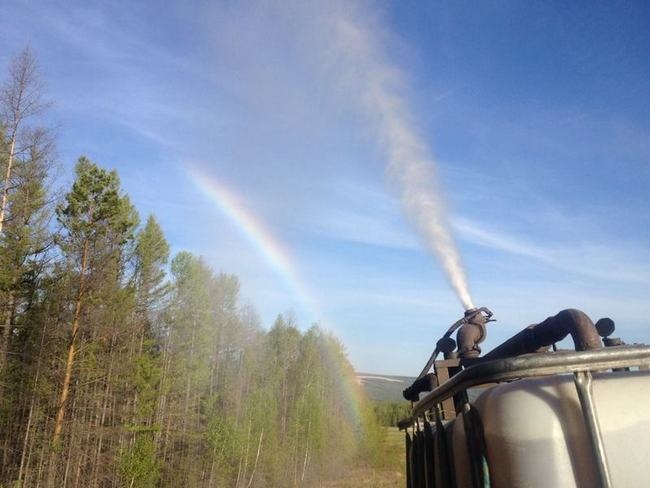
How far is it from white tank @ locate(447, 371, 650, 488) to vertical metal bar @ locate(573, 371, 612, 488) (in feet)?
0.11

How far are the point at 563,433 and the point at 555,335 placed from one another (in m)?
2.07

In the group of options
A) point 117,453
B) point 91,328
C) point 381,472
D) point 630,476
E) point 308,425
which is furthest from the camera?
point 381,472

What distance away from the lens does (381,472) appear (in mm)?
54469

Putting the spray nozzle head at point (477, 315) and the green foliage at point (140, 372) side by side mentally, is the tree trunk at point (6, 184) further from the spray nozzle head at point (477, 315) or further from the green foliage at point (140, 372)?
the spray nozzle head at point (477, 315)

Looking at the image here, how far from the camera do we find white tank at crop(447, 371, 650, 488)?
162cm

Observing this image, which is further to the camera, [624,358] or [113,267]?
[113,267]

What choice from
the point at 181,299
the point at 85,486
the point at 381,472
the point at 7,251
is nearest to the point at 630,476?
the point at 7,251

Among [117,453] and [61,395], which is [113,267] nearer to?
[61,395]

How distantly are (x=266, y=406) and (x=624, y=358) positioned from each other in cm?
3899

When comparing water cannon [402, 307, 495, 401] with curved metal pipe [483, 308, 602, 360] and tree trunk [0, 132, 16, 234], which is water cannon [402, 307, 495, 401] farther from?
tree trunk [0, 132, 16, 234]

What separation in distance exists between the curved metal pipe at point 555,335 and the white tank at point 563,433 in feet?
3.35

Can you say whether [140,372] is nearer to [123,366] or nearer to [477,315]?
[123,366]

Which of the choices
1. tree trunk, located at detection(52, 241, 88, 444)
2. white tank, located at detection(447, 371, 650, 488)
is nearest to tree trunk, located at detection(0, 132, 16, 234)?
tree trunk, located at detection(52, 241, 88, 444)

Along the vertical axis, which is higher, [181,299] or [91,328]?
[181,299]
